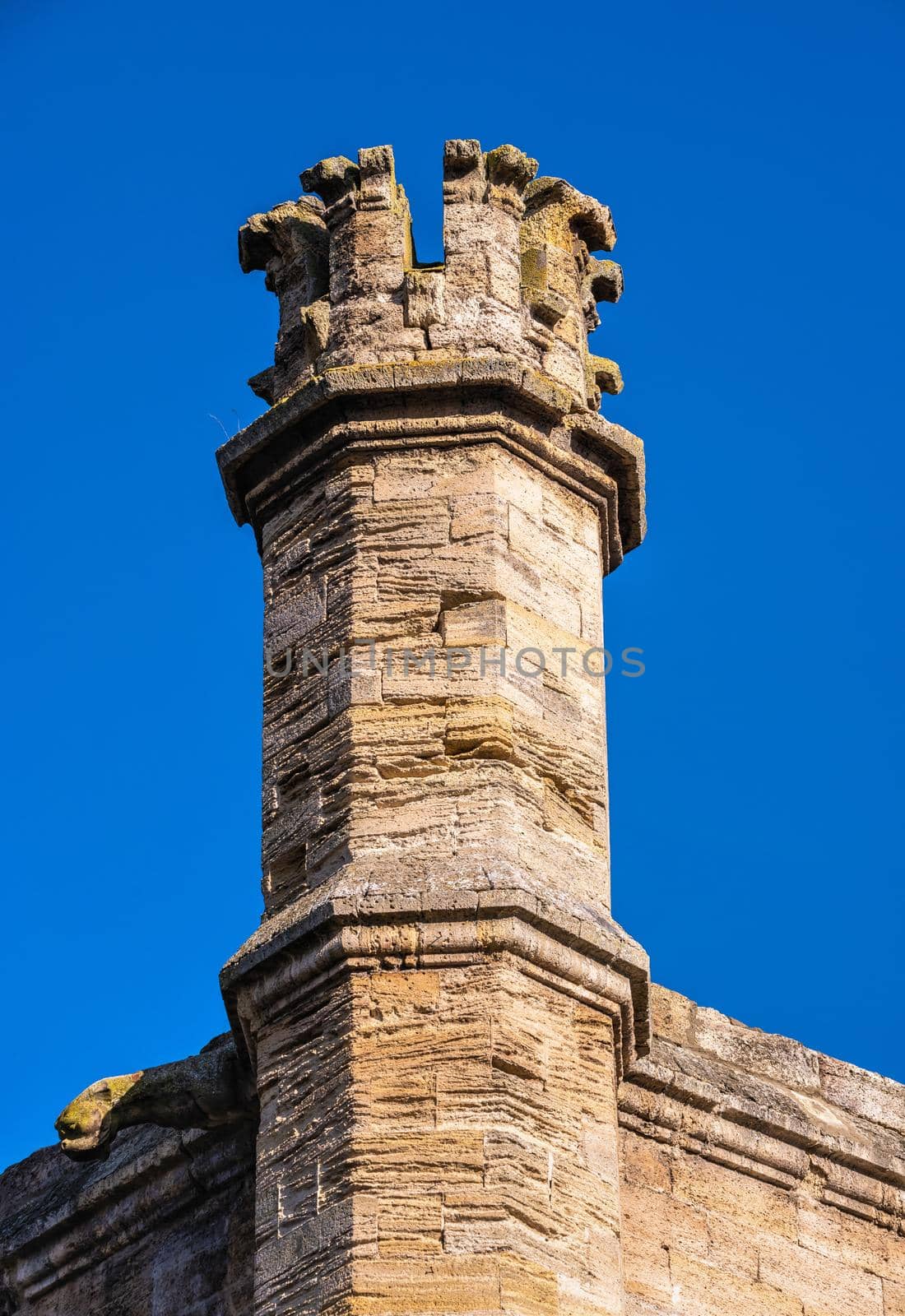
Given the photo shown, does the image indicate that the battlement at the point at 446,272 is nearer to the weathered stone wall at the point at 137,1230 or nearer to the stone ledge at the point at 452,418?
the stone ledge at the point at 452,418

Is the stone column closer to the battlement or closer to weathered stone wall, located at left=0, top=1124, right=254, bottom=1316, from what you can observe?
the battlement

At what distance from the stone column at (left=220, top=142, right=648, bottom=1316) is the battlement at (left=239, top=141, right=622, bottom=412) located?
0.01 meters

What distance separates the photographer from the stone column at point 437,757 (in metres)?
7.00

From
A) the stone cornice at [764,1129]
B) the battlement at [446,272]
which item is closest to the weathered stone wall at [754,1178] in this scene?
the stone cornice at [764,1129]

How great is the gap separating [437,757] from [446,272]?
168 centimetres

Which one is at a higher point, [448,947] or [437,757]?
[437,757]

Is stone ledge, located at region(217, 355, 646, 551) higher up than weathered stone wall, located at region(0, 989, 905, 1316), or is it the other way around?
stone ledge, located at region(217, 355, 646, 551)

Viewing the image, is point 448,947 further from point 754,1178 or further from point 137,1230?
point 137,1230

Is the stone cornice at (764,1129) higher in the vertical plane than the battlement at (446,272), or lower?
lower

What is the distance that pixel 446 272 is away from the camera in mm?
8539

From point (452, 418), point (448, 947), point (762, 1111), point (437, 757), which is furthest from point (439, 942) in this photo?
point (762, 1111)

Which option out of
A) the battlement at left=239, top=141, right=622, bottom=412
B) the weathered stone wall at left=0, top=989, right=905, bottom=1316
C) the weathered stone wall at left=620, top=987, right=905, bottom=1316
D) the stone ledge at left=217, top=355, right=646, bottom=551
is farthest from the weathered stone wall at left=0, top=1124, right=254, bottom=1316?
the battlement at left=239, top=141, right=622, bottom=412

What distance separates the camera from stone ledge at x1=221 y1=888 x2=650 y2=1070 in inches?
286

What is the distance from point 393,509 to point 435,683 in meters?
0.63
